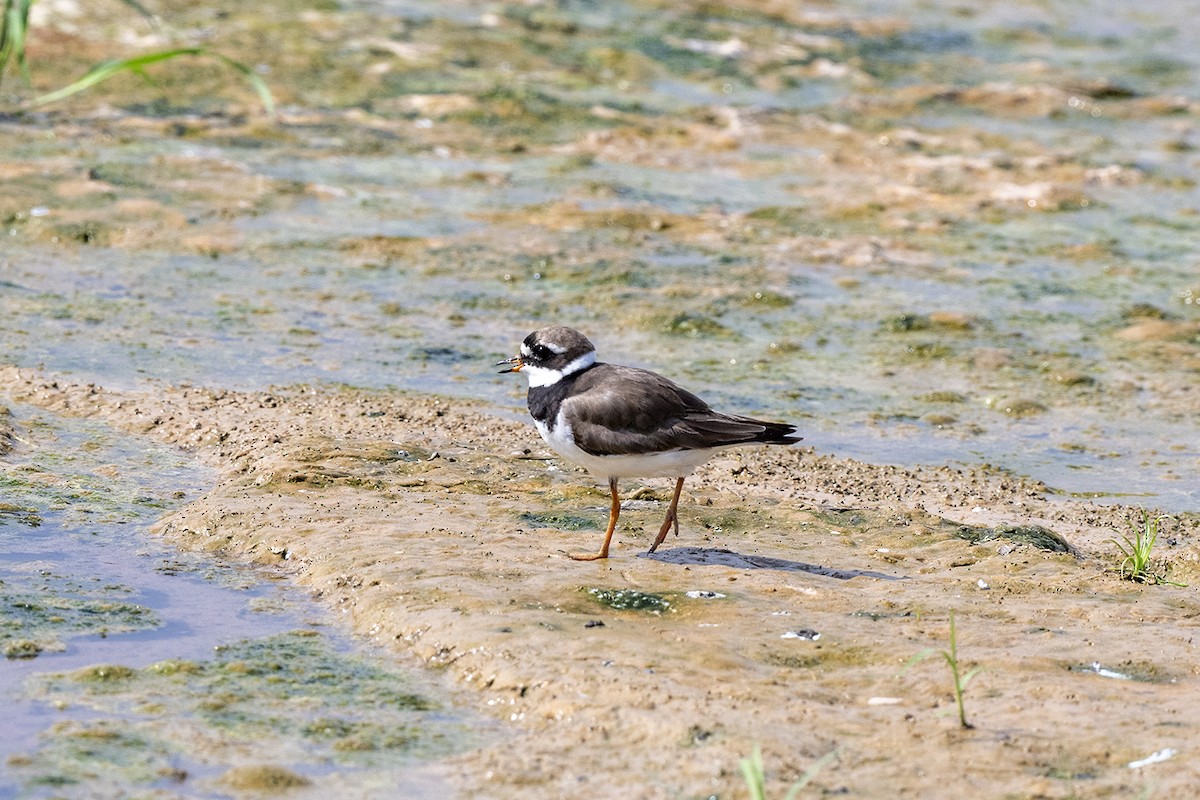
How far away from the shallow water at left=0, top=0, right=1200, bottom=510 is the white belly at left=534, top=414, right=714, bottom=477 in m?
1.75

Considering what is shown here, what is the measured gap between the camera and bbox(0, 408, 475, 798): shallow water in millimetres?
4246

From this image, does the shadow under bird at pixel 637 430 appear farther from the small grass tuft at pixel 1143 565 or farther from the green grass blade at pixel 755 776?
the green grass blade at pixel 755 776

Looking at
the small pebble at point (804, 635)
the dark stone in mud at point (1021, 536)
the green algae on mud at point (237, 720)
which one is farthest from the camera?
the dark stone in mud at point (1021, 536)

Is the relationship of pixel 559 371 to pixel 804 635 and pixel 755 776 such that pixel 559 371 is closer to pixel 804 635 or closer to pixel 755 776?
pixel 804 635

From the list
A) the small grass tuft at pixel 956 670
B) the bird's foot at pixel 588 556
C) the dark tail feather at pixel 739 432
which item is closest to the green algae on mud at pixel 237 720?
the bird's foot at pixel 588 556

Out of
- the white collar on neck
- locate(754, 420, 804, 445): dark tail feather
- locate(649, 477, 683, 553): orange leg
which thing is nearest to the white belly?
locate(649, 477, 683, 553): orange leg

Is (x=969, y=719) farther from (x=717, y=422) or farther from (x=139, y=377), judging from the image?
(x=139, y=377)

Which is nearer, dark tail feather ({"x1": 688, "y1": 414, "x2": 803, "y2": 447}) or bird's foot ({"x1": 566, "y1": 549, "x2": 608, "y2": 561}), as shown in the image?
bird's foot ({"x1": 566, "y1": 549, "x2": 608, "y2": 561})

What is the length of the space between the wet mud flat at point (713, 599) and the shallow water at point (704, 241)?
71 centimetres

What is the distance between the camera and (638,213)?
11203 mm

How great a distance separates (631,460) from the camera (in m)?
6.19

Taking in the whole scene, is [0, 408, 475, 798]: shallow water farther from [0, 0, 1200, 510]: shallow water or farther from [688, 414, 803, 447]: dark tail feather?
[0, 0, 1200, 510]: shallow water

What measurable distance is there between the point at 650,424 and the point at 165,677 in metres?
2.22

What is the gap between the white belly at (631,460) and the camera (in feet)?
20.4
